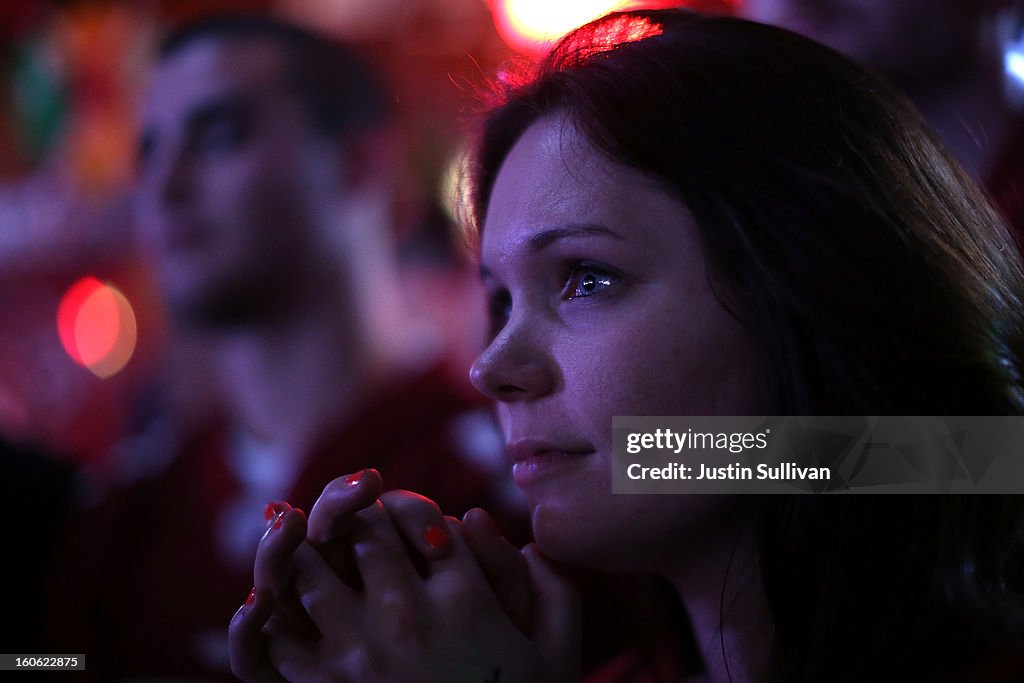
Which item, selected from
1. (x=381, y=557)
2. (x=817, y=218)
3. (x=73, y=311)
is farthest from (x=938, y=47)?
(x=73, y=311)

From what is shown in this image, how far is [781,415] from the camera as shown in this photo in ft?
2.17

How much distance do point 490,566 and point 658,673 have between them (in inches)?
9.7

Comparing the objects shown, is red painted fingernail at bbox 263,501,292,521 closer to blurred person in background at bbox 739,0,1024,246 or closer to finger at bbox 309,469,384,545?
finger at bbox 309,469,384,545

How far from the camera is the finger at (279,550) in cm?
67

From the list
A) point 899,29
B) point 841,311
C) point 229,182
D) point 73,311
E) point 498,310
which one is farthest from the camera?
point 73,311

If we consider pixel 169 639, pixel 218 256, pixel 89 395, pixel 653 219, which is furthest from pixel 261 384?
pixel 89 395

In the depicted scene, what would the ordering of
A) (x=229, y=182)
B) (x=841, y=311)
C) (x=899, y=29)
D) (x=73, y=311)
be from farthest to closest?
1. (x=73, y=311)
2. (x=229, y=182)
3. (x=899, y=29)
4. (x=841, y=311)

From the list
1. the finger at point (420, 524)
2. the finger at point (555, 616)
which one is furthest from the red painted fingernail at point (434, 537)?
the finger at point (555, 616)

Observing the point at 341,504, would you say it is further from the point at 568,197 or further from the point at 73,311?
the point at 73,311

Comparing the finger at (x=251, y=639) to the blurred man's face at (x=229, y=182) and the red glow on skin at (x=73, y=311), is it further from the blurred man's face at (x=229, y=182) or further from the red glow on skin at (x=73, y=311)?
the red glow on skin at (x=73, y=311)

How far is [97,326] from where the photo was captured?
10.4 feet

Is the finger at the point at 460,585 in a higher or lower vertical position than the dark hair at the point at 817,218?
lower

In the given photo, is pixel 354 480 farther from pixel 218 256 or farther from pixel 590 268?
pixel 218 256

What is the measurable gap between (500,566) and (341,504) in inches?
5.9
